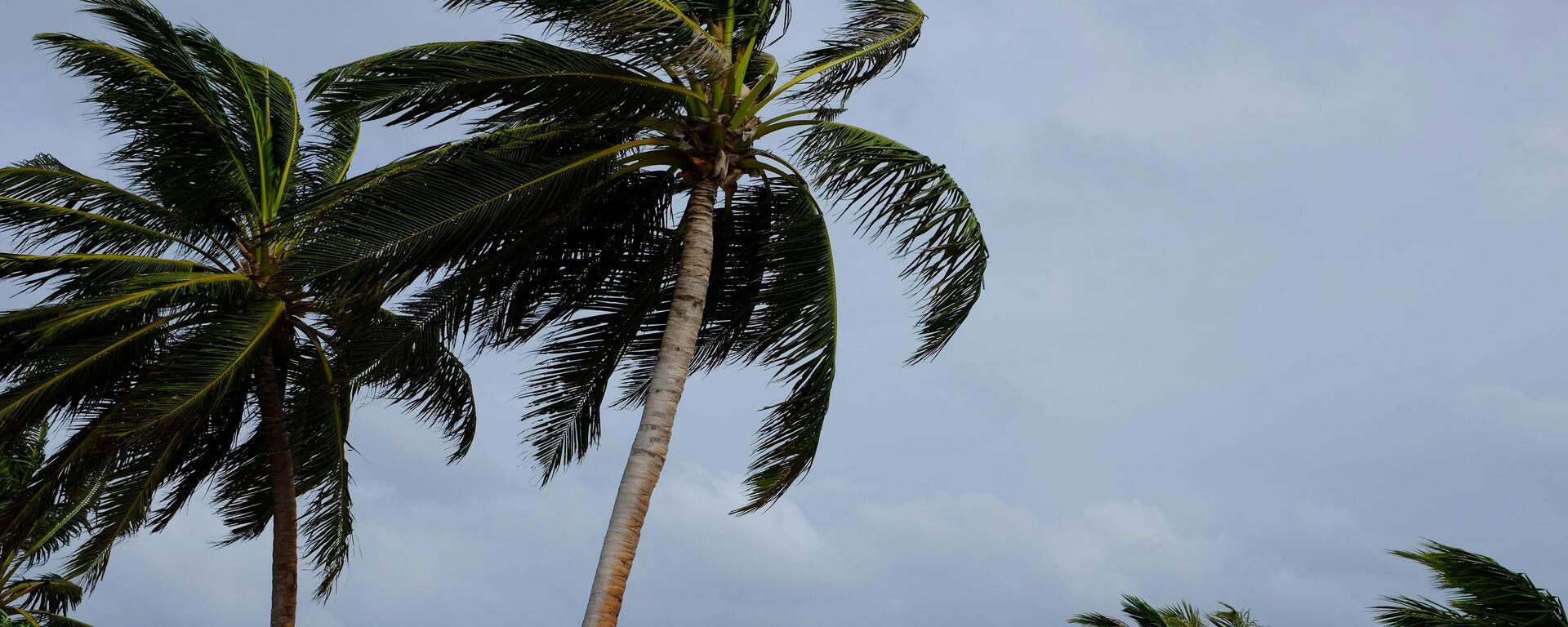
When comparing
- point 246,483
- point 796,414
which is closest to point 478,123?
point 796,414

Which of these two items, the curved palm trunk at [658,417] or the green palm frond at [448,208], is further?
the green palm frond at [448,208]

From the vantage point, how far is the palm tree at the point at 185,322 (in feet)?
46.1

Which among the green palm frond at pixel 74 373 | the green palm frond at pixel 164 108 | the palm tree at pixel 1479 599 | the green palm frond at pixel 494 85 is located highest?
the green palm frond at pixel 164 108

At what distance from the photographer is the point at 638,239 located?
13.5 metres

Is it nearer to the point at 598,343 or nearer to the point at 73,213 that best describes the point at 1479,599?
the point at 598,343

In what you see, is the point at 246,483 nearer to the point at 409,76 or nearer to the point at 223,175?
the point at 223,175

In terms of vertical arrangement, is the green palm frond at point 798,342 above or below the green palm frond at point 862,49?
below

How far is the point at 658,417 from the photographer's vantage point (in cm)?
1069

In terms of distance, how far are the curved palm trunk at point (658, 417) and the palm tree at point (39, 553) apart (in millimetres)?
13641

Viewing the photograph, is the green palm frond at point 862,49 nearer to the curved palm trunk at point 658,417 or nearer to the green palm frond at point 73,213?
the curved palm trunk at point 658,417

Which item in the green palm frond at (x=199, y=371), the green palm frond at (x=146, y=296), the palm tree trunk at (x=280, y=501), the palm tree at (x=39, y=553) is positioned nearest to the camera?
the green palm frond at (x=199, y=371)

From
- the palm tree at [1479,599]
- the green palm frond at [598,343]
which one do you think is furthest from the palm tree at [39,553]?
the palm tree at [1479,599]

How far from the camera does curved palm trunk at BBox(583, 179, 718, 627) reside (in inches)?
395

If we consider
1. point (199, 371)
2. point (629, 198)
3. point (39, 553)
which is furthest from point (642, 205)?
point (39, 553)
